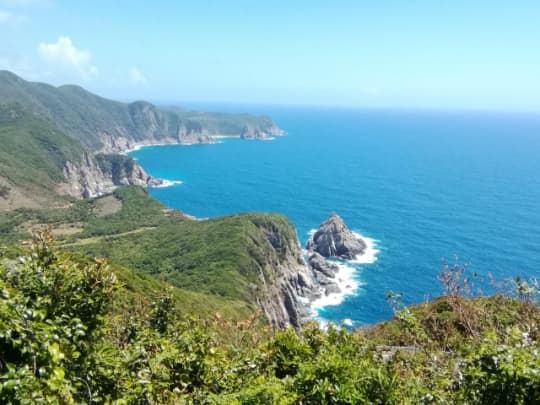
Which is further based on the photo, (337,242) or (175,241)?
(337,242)

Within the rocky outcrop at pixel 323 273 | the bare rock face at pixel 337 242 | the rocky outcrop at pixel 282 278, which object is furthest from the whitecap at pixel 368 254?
the rocky outcrop at pixel 282 278

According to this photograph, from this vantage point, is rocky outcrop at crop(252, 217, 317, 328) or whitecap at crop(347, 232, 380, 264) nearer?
rocky outcrop at crop(252, 217, 317, 328)

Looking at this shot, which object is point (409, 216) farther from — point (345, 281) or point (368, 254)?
point (345, 281)

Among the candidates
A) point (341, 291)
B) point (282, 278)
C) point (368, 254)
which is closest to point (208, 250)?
point (282, 278)

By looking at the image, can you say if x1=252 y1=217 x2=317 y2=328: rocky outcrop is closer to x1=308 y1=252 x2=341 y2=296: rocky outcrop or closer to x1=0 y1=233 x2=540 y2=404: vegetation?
x1=308 y1=252 x2=341 y2=296: rocky outcrop

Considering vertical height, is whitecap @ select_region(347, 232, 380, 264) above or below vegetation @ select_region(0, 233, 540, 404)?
below

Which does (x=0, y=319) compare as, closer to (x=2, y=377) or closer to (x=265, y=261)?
(x=2, y=377)

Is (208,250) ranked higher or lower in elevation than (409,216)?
lower

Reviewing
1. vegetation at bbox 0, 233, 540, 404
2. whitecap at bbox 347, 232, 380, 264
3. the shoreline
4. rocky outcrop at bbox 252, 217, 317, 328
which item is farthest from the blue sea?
vegetation at bbox 0, 233, 540, 404
